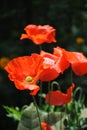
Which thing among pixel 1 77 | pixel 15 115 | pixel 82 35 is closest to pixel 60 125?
pixel 15 115

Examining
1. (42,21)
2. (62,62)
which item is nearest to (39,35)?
(62,62)

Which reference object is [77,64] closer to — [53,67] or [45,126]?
[53,67]

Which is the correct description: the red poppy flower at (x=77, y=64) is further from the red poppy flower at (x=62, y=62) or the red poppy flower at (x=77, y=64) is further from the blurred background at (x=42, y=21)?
the blurred background at (x=42, y=21)

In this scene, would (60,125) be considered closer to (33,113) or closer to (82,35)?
(33,113)

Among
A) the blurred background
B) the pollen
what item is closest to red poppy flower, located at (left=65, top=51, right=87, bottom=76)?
the pollen

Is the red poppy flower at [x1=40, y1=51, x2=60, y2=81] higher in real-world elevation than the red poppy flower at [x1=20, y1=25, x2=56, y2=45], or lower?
higher

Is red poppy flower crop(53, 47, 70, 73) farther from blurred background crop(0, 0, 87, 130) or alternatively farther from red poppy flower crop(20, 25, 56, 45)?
blurred background crop(0, 0, 87, 130)

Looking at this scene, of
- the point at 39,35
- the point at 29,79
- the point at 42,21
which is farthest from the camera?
the point at 42,21

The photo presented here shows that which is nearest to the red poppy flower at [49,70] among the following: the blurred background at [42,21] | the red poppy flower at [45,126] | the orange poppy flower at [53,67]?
the orange poppy flower at [53,67]

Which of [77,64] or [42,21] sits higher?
[77,64]
